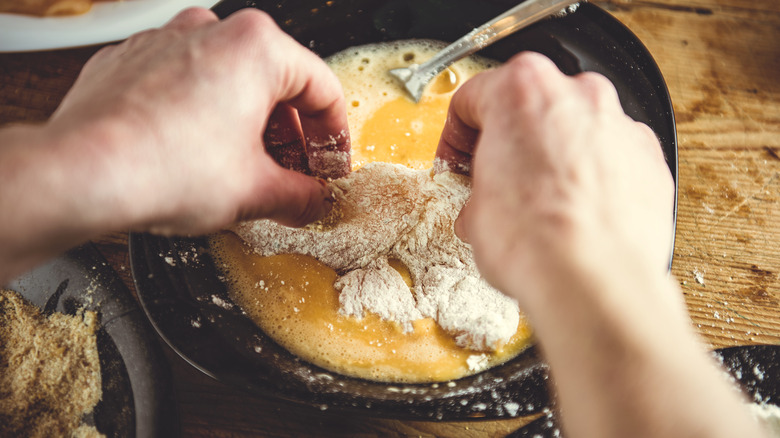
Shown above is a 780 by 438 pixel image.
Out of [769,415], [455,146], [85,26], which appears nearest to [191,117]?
[455,146]

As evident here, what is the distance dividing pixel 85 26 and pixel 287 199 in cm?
55

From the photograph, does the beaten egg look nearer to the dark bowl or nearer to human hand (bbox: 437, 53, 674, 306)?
the dark bowl

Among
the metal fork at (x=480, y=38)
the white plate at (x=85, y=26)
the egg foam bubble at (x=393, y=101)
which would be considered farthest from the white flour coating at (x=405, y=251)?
the white plate at (x=85, y=26)

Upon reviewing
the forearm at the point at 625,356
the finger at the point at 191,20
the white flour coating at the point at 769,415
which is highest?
the finger at the point at 191,20

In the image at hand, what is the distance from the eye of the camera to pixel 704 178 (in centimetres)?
74

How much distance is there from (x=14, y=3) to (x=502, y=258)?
886mm

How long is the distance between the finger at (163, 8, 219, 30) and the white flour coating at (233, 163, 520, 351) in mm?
236

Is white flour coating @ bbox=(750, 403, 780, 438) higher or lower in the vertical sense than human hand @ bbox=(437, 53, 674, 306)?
lower

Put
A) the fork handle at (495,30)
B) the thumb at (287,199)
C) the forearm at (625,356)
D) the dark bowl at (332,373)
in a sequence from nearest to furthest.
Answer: the forearm at (625,356)
the thumb at (287,199)
the dark bowl at (332,373)
the fork handle at (495,30)

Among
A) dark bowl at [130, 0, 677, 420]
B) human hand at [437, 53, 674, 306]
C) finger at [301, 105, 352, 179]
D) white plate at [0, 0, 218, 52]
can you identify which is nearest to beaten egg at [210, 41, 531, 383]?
dark bowl at [130, 0, 677, 420]

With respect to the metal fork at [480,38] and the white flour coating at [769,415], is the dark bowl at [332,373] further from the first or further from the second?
the white flour coating at [769,415]

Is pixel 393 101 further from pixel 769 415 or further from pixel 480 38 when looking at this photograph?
pixel 769 415

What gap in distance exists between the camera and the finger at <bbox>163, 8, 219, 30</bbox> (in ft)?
1.49

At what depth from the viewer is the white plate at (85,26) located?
73 cm
